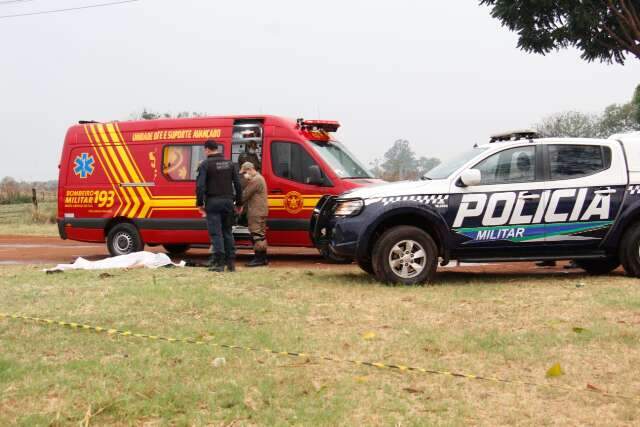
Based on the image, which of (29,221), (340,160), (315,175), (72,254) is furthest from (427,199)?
(29,221)

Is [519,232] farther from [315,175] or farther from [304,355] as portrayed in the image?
[304,355]

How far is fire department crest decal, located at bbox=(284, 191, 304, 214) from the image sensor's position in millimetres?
10531

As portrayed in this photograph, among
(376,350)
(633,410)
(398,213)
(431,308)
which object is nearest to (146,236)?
(398,213)

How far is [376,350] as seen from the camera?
16.7ft

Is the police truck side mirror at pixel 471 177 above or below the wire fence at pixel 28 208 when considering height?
above

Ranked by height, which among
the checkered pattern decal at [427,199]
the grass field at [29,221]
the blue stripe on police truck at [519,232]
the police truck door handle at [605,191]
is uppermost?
the police truck door handle at [605,191]

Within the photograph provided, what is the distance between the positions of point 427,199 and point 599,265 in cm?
268

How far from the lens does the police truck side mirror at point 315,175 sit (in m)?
10.3

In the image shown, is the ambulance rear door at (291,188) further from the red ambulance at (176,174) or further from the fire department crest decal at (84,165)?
the fire department crest decal at (84,165)

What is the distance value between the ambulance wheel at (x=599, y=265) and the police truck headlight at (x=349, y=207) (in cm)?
299

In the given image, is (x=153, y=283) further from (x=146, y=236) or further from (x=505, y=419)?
(x=505, y=419)

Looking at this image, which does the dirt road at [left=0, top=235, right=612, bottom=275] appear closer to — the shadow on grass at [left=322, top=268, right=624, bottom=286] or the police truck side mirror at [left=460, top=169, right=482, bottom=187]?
the shadow on grass at [left=322, top=268, right=624, bottom=286]

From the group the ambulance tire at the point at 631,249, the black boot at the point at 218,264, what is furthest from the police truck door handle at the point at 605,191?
the black boot at the point at 218,264

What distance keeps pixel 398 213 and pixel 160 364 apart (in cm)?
379
